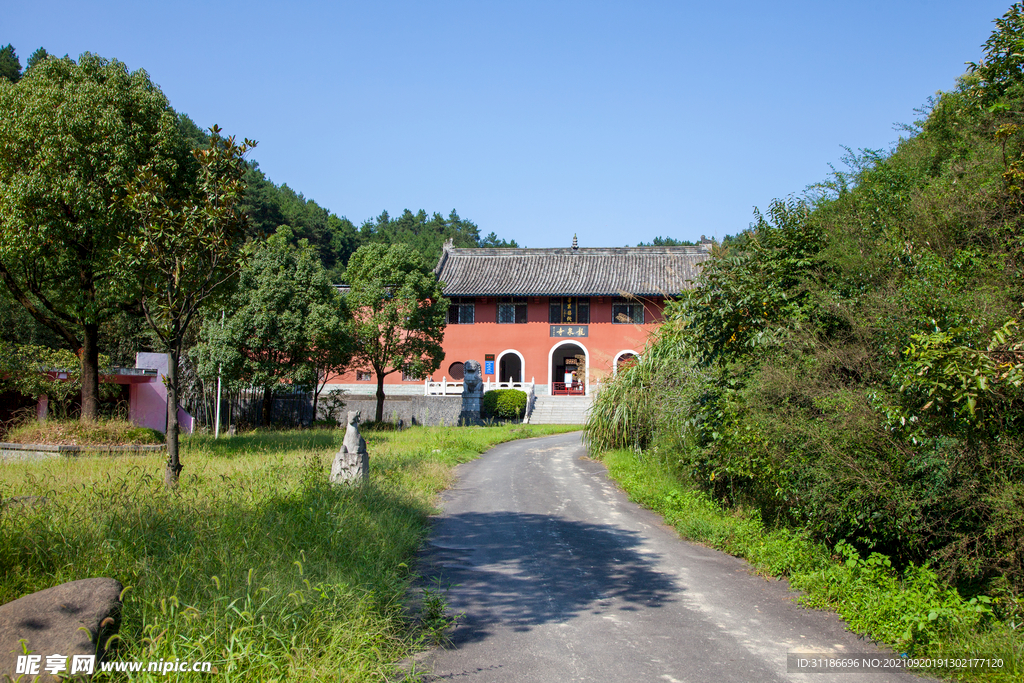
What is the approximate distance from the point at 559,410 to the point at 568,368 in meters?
6.08

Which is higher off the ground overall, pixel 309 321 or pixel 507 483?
pixel 309 321

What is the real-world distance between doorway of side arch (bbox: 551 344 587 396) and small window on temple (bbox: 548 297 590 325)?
1246mm

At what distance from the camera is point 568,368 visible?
3484 cm

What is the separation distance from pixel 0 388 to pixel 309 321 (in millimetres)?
8009

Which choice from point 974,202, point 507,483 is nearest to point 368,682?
point 974,202

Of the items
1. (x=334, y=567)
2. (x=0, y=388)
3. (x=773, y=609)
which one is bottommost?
(x=773, y=609)

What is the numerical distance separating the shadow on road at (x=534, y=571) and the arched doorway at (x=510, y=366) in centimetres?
2587

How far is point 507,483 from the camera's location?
11.4 meters

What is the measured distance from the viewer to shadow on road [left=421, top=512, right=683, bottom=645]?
16.8ft

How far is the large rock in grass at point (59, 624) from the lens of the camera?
3535mm

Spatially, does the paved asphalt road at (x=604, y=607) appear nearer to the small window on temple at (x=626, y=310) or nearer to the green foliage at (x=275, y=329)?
the green foliage at (x=275, y=329)

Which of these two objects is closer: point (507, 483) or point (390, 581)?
point (390, 581)

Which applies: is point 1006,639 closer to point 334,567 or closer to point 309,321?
point 334,567

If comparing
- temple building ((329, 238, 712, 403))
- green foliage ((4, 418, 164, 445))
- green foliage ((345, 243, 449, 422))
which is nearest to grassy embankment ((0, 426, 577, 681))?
green foliage ((4, 418, 164, 445))
